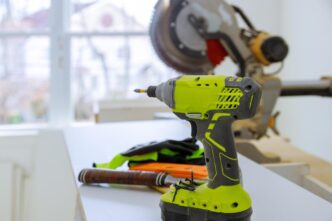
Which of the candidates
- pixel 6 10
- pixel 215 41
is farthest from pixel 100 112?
pixel 215 41

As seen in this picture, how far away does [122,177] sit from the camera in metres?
1.06

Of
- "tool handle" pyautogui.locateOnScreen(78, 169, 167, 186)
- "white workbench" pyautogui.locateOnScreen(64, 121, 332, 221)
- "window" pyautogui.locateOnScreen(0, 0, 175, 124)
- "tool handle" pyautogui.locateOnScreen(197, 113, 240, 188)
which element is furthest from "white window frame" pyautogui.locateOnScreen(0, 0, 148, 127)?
"tool handle" pyautogui.locateOnScreen(197, 113, 240, 188)

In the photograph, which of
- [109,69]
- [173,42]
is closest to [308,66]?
[173,42]

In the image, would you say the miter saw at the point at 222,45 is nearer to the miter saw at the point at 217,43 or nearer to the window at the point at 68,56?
the miter saw at the point at 217,43

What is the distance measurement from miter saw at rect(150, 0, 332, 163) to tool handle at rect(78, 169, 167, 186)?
70cm

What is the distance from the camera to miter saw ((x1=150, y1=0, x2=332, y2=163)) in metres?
1.66

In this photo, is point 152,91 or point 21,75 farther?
point 21,75

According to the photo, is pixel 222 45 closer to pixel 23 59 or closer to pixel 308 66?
pixel 308 66

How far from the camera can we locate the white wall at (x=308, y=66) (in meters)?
2.38

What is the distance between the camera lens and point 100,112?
2582 mm

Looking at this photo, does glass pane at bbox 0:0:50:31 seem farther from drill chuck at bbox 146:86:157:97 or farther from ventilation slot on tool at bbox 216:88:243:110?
ventilation slot on tool at bbox 216:88:243:110

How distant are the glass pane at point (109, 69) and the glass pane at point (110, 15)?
0.08m

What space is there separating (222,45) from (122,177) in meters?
0.84

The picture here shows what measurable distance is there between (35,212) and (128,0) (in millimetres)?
1463
